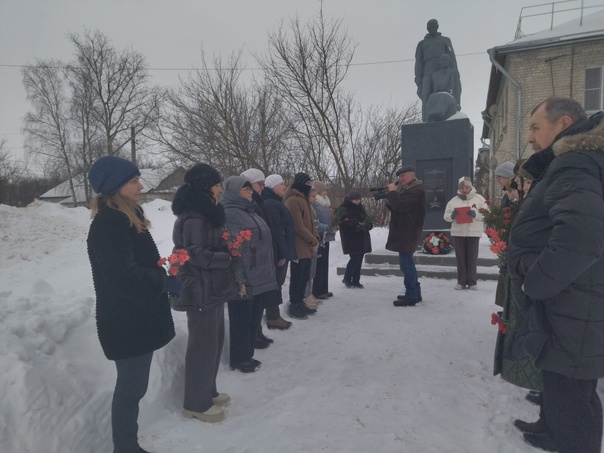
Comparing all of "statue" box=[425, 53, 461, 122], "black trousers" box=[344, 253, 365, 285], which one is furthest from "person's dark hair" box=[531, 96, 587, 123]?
"statue" box=[425, 53, 461, 122]

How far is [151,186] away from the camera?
3050 centimetres

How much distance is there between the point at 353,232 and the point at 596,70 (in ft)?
51.1

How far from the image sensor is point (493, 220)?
3455mm

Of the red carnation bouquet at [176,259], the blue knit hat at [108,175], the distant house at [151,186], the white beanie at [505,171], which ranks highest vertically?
the distant house at [151,186]

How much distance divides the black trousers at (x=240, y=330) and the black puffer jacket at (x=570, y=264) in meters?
2.24

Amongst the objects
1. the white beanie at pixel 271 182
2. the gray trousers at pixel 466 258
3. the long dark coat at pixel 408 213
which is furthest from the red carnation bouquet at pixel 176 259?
the gray trousers at pixel 466 258

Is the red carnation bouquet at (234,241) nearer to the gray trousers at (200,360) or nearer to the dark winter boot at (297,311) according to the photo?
the gray trousers at (200,360)

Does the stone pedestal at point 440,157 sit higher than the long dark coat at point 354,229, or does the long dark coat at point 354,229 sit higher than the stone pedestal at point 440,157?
the stone pedestal at point 440,157

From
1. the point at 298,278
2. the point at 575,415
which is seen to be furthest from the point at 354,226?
the point at 575,415

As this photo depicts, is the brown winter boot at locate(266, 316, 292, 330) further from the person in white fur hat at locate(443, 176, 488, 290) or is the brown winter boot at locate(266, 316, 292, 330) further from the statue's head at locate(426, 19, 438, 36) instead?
the statue's head at locate(426, 19, 438, 36)

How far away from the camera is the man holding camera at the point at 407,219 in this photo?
5.68m

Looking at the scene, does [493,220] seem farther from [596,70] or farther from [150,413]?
[596,70]

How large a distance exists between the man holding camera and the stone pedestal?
10.1ft

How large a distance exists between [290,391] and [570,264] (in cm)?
231
